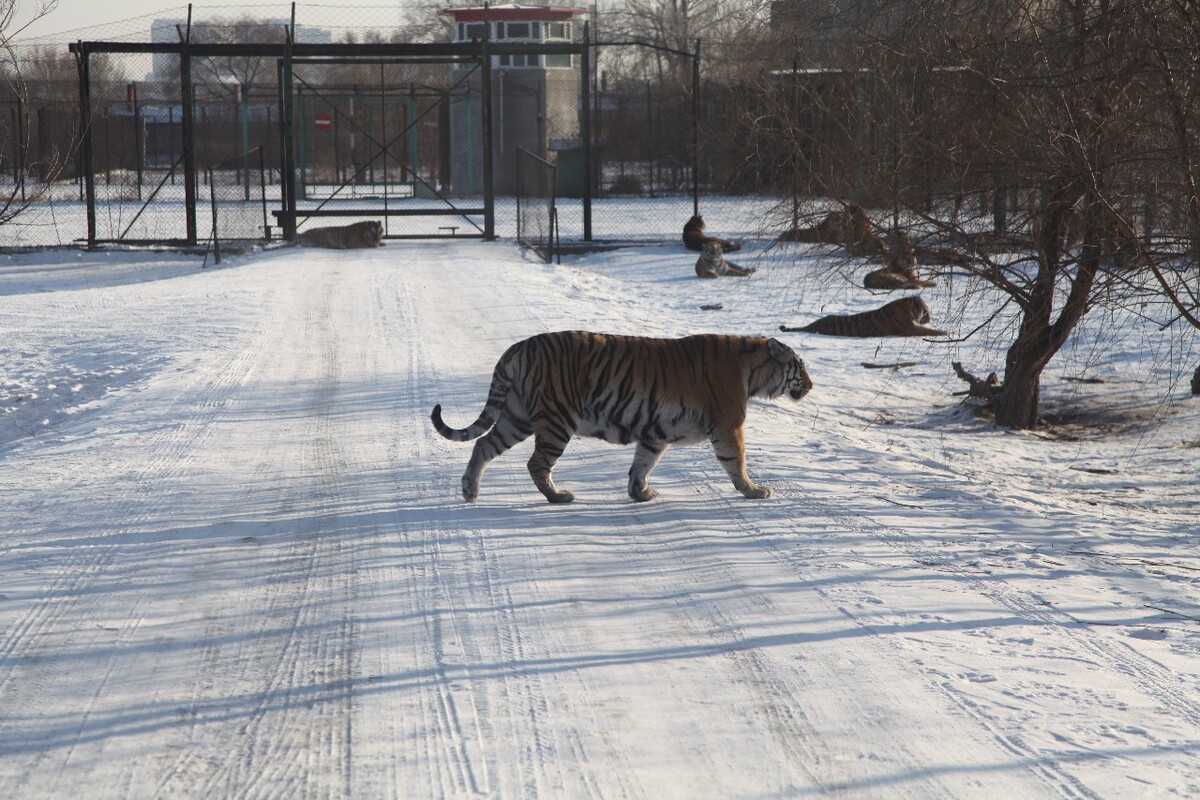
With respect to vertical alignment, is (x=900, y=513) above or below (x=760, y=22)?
below

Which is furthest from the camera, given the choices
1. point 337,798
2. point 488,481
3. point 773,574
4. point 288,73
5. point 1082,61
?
point 288,73

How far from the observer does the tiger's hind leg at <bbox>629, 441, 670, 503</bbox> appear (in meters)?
6.69

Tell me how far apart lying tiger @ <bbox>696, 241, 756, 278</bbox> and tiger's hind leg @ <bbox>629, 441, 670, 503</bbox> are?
42.0 feet

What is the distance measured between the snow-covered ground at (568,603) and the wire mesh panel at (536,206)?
33.7 ft

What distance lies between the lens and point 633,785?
11.8ft

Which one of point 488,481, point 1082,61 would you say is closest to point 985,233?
point 1082,61

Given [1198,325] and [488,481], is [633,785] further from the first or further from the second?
[1198,325]

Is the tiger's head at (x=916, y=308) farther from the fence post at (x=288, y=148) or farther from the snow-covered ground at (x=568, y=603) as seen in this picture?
the fence post at (x=288, y=148)

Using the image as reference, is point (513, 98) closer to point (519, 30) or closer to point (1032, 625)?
point (519, 30)

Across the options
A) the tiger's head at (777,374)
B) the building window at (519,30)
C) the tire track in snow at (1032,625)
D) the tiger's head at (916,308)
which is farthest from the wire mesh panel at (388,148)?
the tire track in snow at (1032,625)

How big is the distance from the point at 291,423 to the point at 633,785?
5.70 meters

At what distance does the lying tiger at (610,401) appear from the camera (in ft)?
21.4

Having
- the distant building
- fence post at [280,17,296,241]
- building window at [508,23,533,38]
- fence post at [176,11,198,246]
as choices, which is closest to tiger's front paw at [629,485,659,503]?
fence post at [176,11,198,246]

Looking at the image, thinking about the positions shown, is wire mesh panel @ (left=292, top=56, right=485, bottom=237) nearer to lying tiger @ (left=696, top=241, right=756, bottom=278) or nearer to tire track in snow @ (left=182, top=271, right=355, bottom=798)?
lying tiger @ (left=696, top=241, right=756, bottom=278)
